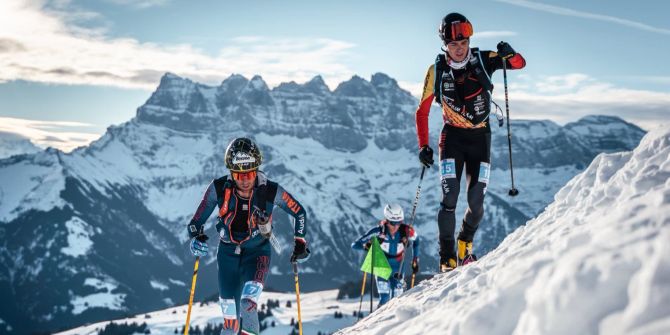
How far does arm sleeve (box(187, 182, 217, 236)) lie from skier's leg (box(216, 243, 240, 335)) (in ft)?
2.09

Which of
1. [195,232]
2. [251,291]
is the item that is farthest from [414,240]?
[251,291]

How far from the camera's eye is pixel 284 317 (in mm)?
137250

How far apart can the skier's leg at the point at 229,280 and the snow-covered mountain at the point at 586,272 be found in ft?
11.6

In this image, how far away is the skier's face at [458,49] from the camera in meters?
9.95

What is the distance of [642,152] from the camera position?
6.13 m

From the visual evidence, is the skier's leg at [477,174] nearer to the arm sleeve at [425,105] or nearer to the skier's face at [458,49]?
the arm sleeve at [425,105]

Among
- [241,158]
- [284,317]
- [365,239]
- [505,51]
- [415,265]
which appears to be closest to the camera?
[241,158]

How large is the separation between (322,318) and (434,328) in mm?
126621

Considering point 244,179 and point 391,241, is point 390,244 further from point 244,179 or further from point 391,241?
point 244,179

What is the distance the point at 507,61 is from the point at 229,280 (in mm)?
5973

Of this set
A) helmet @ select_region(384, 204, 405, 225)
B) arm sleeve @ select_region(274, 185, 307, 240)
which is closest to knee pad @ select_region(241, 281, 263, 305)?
arm sleeve @ select_region(274, 185, 307, 240)

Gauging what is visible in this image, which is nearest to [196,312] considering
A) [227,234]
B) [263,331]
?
[263,331]

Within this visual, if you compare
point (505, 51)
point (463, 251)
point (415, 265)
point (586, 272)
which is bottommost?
point (415, 265)

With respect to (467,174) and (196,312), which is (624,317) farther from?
(196,312)
